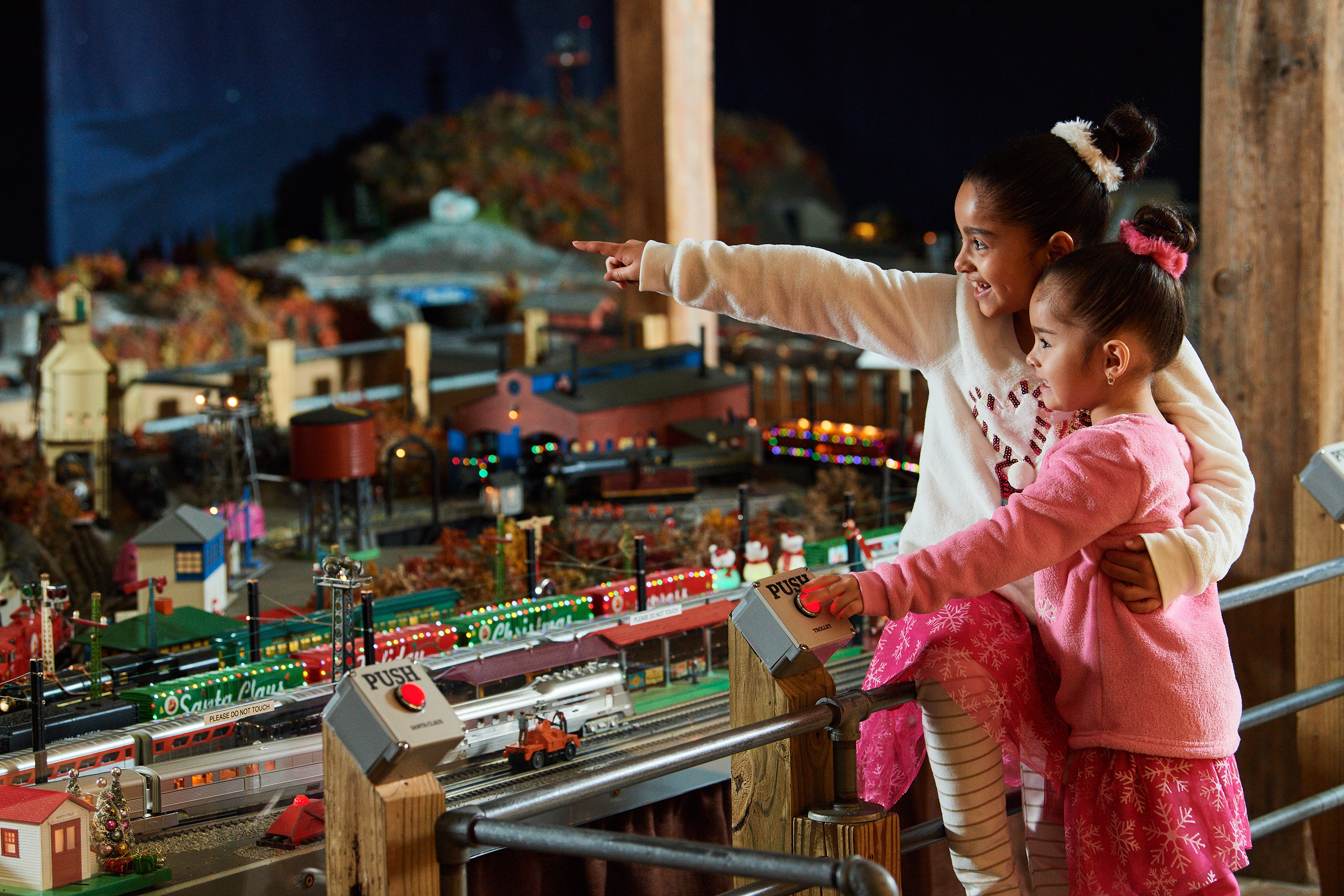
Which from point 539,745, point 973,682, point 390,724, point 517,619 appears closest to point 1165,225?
point 973,682

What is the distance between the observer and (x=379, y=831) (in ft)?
3.22

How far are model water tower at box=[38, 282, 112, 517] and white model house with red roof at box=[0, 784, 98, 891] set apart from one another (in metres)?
1.60

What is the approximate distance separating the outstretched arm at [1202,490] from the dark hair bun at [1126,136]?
0.20 m

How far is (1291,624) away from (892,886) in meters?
1.66

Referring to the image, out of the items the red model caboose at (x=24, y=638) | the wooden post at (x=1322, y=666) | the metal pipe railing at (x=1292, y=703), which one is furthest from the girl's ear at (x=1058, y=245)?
the red model caboose at (x=24, y=638)

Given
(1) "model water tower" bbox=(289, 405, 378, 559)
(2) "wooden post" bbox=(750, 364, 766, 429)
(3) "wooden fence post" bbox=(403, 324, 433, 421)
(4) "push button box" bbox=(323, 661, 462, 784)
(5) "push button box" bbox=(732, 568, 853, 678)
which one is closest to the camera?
(4) "push button box" bbox=(323, 661, 462, 784)

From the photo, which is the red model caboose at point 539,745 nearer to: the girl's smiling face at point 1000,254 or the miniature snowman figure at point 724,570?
the miniature snowman figure at point 724,570

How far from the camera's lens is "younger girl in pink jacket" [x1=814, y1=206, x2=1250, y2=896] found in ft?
3.86

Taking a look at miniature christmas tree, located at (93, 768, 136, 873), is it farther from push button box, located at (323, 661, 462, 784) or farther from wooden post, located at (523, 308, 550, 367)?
wooden post, located at (523, 308, 550, 367)

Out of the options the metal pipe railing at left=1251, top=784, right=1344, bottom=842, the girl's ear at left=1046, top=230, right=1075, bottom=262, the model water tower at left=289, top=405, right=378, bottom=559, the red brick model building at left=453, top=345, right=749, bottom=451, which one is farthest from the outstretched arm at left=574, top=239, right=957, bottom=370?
the red brick model building at left=453, top=345, right=749, bottom=451

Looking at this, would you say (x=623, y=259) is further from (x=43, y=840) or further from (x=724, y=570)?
(x=724, y=570)

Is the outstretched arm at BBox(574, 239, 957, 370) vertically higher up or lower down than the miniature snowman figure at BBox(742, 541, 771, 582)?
higher up

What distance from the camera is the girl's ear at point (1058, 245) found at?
4.28 feet

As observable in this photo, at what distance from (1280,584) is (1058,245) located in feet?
1.79
